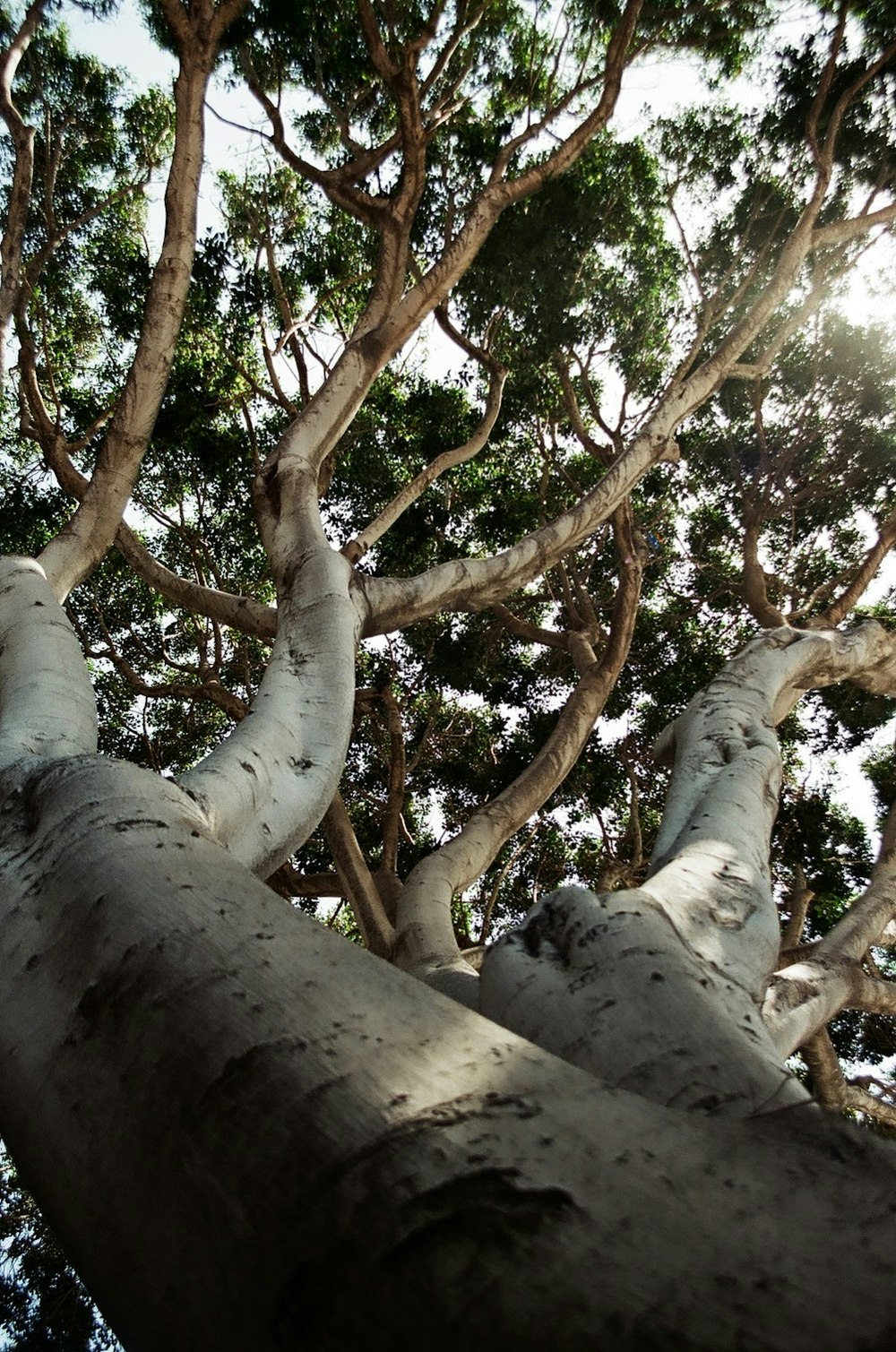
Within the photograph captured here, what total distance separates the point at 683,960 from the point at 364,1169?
1027 millimetres

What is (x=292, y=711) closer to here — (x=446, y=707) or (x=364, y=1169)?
(x=364, y=1169)

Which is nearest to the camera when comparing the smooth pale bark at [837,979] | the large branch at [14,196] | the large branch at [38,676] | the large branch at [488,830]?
the large branch at [38,676]

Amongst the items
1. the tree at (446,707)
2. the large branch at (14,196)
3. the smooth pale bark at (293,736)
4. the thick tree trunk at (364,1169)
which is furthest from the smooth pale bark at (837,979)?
the large branch at (14,196)

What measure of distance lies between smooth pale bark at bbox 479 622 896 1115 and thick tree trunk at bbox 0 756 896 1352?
1.10ft

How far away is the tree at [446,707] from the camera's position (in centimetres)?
91

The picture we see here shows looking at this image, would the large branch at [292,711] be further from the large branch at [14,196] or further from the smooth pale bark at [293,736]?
the large branch at [14,196]

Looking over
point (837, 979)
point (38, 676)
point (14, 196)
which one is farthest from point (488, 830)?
point (14, 196)

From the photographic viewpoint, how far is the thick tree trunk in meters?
0.79

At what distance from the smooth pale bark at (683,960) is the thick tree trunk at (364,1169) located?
0.34 metres

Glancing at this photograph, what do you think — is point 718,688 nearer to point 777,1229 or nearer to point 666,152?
point 777,1229

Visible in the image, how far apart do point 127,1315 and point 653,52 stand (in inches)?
283

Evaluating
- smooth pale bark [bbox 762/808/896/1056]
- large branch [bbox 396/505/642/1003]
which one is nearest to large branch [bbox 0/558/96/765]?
large branch [bbox 396/505/642/1003]

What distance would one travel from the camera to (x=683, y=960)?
5.89ft

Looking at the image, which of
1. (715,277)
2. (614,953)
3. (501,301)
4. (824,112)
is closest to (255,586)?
(501,301)
